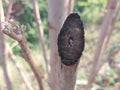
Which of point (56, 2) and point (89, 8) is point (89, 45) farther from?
point (56, 2)

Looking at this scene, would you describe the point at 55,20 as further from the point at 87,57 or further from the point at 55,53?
the point at 87,57

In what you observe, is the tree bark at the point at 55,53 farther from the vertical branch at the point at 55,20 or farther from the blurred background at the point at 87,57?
the blurred background at the point at 87,57

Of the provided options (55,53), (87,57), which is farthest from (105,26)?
(87,57)

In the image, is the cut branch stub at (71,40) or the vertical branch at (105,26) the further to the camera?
the vertical branch at (105,26)

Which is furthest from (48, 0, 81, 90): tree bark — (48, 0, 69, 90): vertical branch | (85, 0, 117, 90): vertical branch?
(85, 0, 117, 90): vertical branch

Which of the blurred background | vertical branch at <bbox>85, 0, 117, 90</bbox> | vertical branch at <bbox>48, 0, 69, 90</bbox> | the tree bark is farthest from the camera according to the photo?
the blurred background

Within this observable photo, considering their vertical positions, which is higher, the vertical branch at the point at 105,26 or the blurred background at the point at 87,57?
the blurred background at the point at 87,57

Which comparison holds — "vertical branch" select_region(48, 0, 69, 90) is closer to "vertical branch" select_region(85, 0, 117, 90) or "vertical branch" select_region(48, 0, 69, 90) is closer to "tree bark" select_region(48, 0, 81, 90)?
"tree bark" select_region(48, 0, 81, 90)

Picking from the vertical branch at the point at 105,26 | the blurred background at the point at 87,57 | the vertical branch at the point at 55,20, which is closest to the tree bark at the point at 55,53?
the vertical branch at the point at 55,20
